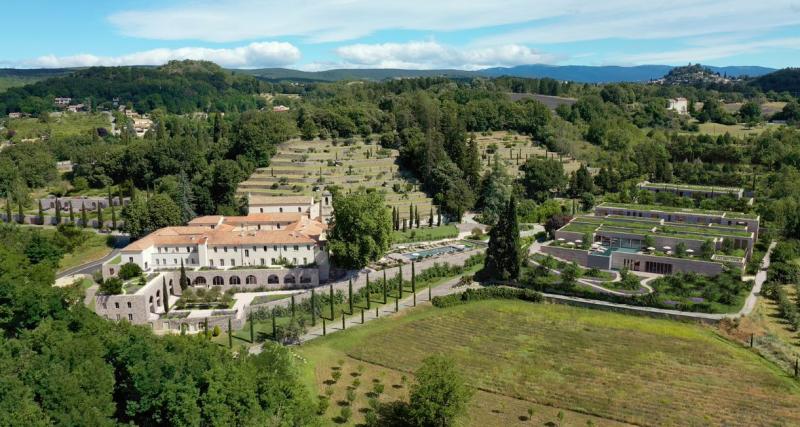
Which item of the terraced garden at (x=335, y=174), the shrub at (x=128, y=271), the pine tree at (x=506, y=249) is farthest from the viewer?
the terraced garden at (x=335, y=174)

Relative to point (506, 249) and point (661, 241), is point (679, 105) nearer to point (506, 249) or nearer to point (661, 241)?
point (661, 241)

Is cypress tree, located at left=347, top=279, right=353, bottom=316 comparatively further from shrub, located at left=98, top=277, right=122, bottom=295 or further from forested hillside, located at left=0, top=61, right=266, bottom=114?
forested hillside, located at left=0, top=61, right=266, bottom=114

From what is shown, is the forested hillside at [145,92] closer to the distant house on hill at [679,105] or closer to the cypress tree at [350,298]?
the distant house on hill at [679,105]

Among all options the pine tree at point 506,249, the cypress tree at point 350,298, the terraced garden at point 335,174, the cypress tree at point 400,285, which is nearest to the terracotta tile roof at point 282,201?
the terraced garden at point 335,174

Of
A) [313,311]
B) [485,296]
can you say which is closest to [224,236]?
[313,311]

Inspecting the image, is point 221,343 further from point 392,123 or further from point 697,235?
point 392,123

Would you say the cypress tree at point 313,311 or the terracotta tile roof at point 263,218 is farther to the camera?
the terracotta tile roof at point 263,218

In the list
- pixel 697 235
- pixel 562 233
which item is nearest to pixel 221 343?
pixel 562 233
